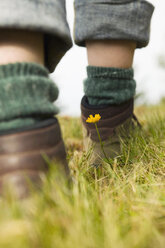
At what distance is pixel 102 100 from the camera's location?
1324 mm

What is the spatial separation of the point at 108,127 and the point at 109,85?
0.19 metres

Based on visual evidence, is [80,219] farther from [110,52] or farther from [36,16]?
[110,52]

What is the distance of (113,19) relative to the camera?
1190mm

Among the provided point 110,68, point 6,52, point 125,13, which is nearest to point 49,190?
point 6,52

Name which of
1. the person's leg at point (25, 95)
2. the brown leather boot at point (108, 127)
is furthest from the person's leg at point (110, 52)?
the person's leg at point (25, 95)

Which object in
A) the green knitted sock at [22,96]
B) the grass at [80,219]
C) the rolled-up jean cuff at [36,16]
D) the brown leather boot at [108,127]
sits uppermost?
the rolled-up jean cuff at [36,16]

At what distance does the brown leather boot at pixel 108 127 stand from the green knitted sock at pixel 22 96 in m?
0.48

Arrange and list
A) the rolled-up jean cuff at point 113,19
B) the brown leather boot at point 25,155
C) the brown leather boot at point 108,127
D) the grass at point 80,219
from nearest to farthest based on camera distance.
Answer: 1. the grass at point 80,219
2. the brown leather boot at point 25,155
3. the rolled-up jean cuff at point 113,19
4. the brown leather boot at point 108,127

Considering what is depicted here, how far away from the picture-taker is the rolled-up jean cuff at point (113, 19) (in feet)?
3.90

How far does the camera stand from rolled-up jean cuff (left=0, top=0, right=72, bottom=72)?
0.82 m

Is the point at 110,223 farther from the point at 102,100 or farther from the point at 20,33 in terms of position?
the point at 102,100

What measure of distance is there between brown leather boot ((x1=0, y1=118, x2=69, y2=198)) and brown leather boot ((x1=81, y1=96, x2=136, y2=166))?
0.49 meters

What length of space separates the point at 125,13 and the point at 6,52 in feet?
1.84

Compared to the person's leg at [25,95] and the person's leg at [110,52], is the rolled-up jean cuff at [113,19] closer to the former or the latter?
the person's leg at [110,52]
